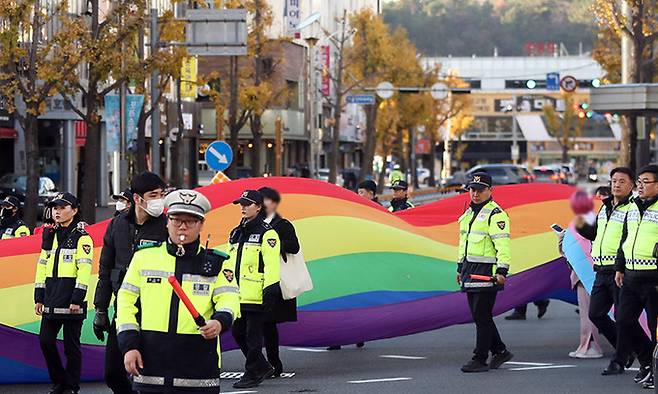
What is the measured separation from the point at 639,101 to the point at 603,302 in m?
11.7

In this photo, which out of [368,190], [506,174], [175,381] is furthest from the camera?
[506,174]

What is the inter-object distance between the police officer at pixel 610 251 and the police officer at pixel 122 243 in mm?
4077

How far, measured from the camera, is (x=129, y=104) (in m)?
41.6

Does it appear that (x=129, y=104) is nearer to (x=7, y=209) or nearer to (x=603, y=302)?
(x=7, y=209)

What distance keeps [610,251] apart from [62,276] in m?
4.99

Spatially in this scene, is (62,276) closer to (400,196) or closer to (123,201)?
(123,201)

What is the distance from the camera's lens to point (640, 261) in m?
11.2

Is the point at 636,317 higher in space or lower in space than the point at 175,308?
lower

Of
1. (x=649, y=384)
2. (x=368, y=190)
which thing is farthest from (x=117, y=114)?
(x=649, y=384)

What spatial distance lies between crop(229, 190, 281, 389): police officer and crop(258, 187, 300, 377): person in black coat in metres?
0.15

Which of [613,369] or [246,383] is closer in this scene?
[246,383]

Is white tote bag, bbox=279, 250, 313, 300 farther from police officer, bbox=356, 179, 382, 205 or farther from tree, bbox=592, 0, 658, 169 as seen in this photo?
tree, bbox=592, 0, 658, 169

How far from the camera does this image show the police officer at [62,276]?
10656 mm

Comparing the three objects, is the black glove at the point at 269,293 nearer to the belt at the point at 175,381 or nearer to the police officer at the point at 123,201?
the police officer at the point at 123,201
